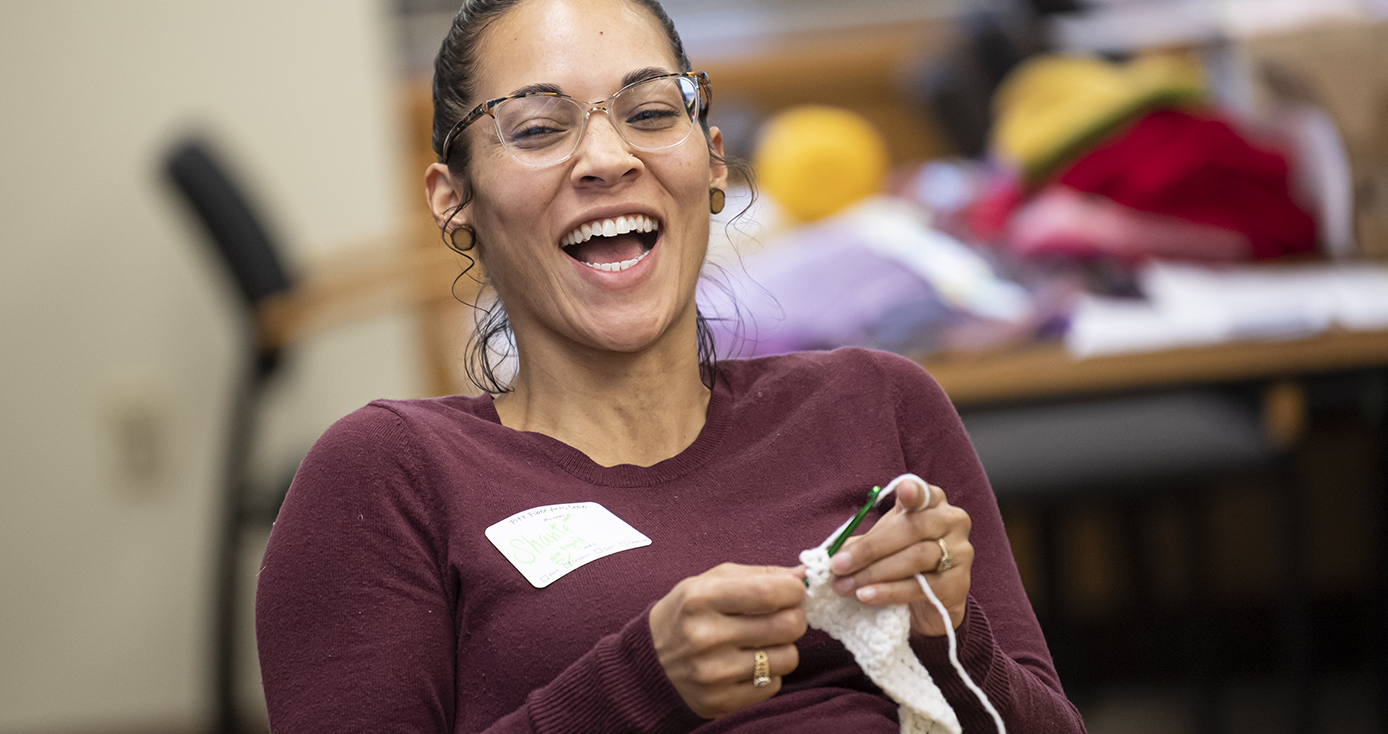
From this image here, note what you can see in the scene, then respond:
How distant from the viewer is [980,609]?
0.95 meters

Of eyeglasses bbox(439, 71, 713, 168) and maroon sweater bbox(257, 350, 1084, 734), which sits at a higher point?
eyeglasses bbox(439, 71, 713, 168)

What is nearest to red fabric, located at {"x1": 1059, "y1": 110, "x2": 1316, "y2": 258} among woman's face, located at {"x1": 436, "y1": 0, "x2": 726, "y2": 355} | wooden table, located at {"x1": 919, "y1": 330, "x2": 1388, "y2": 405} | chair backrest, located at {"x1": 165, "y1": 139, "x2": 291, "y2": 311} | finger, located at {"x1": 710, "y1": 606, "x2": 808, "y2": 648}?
wooden table, located at {"x1": 919, "y1": 330, "x2": 1388, "y2": 405}

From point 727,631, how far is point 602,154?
415mm

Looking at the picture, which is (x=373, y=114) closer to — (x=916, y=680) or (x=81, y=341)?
(x=81, y=341)

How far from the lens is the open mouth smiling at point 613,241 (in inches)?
41.5

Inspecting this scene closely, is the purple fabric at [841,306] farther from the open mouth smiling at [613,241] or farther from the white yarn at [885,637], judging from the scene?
the white yarn at [885,637]

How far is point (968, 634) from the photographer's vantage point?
2.98ft

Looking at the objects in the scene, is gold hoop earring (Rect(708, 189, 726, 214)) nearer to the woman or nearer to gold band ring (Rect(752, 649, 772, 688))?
the woman

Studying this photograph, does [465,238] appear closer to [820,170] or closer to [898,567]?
[898,567]

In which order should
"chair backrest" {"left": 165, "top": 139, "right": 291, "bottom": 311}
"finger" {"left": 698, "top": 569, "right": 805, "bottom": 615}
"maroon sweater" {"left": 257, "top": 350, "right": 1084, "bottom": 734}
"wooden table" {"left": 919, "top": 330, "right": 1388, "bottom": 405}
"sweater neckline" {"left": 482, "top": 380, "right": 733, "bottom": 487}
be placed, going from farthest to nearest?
"chair backrest" {"left": 165, "top": 139, "right": 291, "bottom": 311} < "wooden table" {"left": 919, "top": 330, "right": 1388, "bottom": 405} < "sweater neckline" {"left": 482, "top": 380, "right": 733, "bottom": 487} < "maroon sweater" {"left": 257, "top": 350, "right": 1084, "bottom": 734} < "finger" {"left": 698, "top": 569, "right": 805, "bottom": 615}

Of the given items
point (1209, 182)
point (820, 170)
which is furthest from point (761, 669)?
point (820, 170)

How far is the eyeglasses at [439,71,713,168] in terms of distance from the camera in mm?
1035

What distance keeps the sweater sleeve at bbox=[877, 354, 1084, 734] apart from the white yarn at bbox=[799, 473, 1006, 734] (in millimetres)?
15

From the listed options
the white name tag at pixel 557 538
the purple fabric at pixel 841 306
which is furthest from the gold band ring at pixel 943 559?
the purple fabric at pixel 841 306
